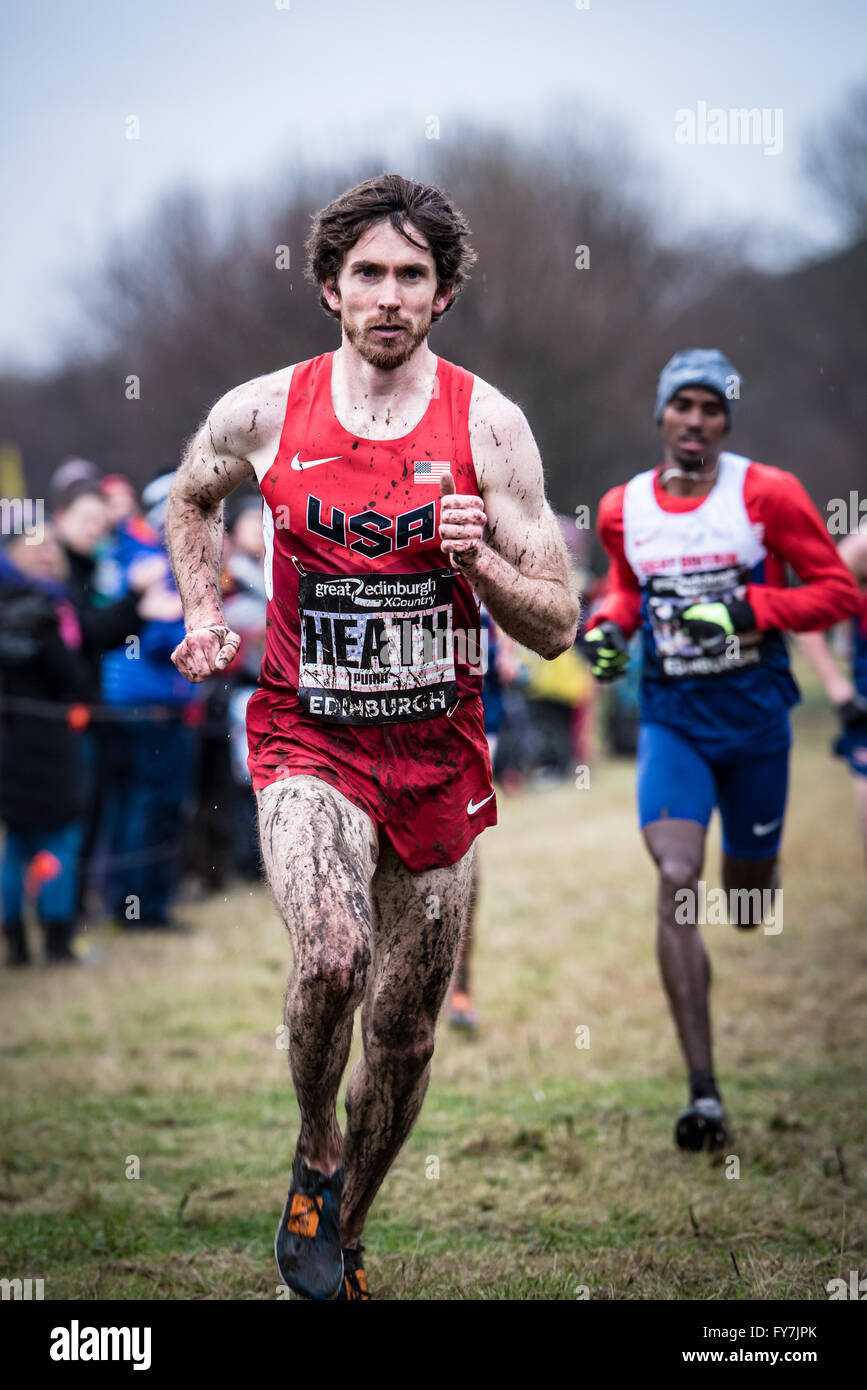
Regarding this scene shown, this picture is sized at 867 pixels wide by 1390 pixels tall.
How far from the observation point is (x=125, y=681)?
9.43m

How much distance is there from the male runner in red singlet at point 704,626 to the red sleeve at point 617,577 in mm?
18

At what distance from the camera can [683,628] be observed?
217 inches

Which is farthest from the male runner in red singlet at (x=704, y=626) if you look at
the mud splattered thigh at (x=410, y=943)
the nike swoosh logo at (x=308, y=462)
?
the nike swoosh logo at (x=308, y=462)

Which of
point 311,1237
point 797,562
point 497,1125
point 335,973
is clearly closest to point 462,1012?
point 497,1125

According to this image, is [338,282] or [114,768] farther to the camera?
[114,768]

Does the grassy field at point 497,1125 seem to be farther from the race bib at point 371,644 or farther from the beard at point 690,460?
the beard at point 690,460

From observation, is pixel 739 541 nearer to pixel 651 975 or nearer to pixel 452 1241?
pixel 452 1241

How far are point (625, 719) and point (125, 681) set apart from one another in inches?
462

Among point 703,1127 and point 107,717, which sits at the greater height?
point 107,717

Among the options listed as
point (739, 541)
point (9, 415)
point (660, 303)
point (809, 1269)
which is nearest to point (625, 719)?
point (660, 303)

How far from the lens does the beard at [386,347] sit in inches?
146

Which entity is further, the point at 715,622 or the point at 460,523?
the point at 715,622

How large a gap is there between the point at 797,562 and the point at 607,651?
760mm

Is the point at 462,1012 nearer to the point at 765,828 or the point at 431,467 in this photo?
the point at 765,828
